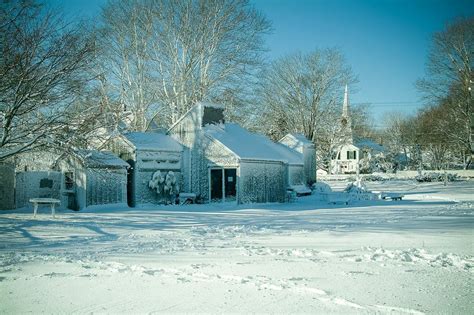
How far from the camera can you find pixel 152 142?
75.3 ft

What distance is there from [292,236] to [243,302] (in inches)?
229

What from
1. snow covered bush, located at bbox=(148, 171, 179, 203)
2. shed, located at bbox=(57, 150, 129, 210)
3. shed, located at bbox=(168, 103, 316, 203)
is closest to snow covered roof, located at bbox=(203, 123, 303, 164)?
shed, located at bbox=(168, 103, 316, 203)

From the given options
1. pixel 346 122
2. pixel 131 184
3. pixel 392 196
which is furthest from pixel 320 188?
pixel 346 122

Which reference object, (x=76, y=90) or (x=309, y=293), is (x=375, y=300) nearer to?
(x=309, y=293)

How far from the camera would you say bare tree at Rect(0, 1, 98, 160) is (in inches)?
420

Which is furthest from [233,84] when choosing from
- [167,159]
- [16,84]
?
[16,84]

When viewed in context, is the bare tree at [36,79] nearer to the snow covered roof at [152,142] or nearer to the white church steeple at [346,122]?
the snow covered roof at [152,142]

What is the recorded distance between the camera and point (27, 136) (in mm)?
13039

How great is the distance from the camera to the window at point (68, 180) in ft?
67.0

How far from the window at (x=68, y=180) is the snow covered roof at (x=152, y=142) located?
341 centimetres

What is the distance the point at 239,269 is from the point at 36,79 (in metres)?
8.31

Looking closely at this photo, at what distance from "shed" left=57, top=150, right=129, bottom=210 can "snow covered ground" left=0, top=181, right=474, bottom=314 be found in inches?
273

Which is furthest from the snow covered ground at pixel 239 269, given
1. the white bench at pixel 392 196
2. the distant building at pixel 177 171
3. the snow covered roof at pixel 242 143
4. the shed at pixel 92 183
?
the white bench at pixel 392 196

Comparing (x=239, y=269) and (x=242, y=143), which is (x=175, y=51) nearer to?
(x=242, y=143)
